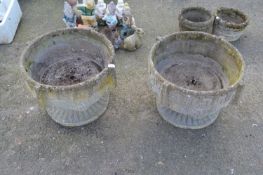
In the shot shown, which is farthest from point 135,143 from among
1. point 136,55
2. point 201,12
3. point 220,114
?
point 201,12

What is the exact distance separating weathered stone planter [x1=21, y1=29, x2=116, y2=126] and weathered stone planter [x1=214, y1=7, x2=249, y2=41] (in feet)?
5.85

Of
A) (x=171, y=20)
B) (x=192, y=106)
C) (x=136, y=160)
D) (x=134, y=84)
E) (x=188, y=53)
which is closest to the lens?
(x=192, y=106)

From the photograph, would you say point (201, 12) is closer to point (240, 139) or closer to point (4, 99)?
point (240, 139)

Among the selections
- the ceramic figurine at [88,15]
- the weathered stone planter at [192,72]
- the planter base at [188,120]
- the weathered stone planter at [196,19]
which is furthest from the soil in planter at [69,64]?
the weathered stone planter at [196,19]

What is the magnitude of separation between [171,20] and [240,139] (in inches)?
90.4

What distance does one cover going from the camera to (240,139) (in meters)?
3.23

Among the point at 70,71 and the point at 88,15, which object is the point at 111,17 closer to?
the point at 88,15

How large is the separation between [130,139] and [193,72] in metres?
1.07

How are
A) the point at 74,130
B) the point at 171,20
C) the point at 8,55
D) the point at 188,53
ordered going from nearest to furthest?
1. the point at 74,130
2. the point at 188,53
3. the point at 8,55
4. the point at 171,20

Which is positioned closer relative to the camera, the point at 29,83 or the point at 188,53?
the point at 29,83

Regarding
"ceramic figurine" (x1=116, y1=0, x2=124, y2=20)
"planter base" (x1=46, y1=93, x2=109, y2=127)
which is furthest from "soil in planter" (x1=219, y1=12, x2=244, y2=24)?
"planter base" (x1=46, y1=93, x2=109, y2=127)

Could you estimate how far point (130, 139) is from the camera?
324 centimetres

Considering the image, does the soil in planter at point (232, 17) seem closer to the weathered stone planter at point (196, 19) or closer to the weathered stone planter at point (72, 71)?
the weathered stone planter at point (196, 19)

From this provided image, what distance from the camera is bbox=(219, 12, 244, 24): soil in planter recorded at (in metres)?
4.38
